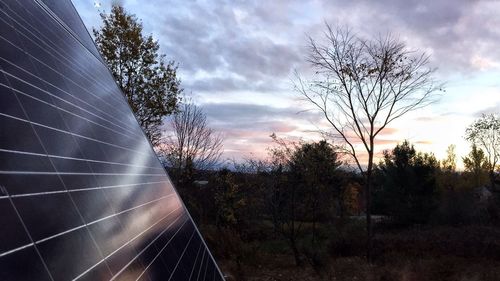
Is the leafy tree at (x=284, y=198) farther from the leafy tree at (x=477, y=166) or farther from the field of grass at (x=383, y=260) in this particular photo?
the leafy tree at (x=477, y=166)

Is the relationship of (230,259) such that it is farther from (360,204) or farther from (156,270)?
(360,204)

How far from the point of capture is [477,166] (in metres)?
57.7

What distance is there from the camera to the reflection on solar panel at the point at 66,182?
1.57m

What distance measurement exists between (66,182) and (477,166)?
210 feet

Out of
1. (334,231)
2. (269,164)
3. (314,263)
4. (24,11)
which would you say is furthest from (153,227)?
(269,164)

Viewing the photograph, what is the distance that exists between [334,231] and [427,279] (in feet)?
35.7

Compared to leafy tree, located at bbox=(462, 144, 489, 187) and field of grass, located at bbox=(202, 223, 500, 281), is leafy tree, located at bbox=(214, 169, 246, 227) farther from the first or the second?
leafy tree, located at bbox=(462, 144, 489, 187)

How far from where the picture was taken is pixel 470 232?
22656 mm

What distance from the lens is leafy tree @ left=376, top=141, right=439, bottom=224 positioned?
33.5m

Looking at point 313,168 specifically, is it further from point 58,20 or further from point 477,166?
point 477,166

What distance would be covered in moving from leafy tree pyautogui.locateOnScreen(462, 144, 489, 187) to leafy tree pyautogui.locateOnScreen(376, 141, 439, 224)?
22926 mm

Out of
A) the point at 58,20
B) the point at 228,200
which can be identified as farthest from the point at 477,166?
the point at 58,20

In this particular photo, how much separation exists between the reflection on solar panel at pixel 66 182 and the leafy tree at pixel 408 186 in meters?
31.8

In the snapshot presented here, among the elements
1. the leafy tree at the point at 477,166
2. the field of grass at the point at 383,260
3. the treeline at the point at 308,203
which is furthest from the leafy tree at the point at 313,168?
the leafy tree at the point at 477,166
